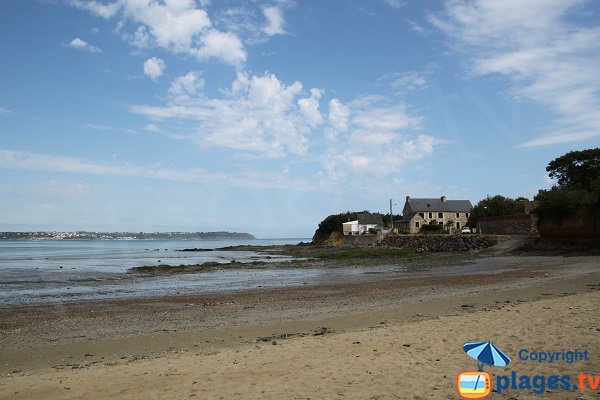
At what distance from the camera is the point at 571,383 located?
641cm

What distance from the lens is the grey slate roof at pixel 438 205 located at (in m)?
90.1

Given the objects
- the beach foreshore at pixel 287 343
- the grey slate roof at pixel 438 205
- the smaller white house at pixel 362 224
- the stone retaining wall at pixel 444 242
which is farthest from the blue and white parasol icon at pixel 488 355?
the smaller white house at pixel 362 224

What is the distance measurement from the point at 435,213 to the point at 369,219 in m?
16.5

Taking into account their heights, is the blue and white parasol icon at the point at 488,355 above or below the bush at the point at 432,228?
below

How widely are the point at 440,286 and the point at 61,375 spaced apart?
17713 millimetres

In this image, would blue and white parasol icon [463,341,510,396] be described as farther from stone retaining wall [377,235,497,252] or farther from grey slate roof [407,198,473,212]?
grey slate roof [407,198,473,212]

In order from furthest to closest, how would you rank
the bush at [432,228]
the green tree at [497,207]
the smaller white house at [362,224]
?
the smaller white house at [362,224] → the bush at [432,228] → the green tree at [497,207]

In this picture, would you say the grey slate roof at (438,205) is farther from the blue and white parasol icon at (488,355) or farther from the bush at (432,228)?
the blue and white parasol icon at (488,355)

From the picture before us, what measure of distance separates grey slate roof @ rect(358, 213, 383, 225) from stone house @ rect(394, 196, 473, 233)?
964cm

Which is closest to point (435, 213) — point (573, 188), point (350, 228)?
point (350, 228)

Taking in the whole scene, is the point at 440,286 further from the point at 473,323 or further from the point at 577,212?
the point at 577,212

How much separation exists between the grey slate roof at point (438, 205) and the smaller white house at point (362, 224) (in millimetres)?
9818

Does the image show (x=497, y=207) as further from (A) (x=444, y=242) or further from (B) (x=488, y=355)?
(B) (x=488, y=355)

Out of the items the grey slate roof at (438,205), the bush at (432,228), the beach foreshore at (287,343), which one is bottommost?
the beach foreshore at (287,343)
